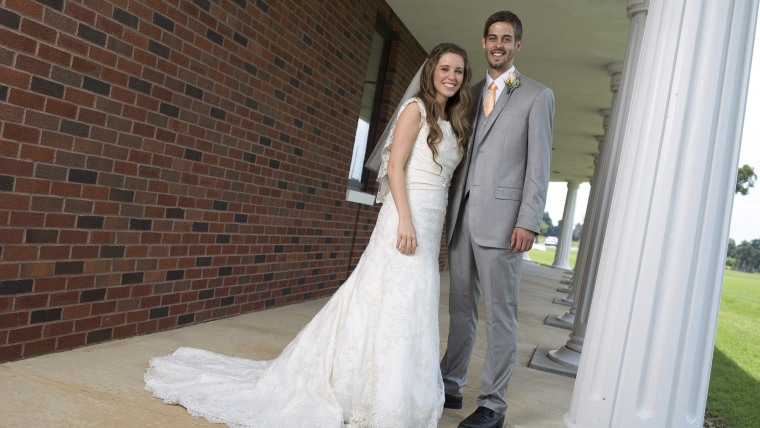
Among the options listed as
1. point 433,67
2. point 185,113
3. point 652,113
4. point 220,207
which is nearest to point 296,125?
point 220,207

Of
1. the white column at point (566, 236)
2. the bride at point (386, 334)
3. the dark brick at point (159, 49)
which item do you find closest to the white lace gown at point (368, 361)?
the bride at point (386, 334)

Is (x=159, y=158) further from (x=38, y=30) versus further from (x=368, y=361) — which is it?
(x=368, y=361)

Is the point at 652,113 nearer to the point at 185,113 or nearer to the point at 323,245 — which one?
the point at 185,113

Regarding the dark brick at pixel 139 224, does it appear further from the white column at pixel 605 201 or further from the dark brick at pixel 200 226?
the white column at pixel 605 201

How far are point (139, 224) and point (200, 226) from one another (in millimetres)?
642

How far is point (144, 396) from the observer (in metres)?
2.91

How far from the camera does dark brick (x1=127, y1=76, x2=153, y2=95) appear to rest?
357 cm

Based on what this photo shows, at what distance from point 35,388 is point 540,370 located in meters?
3.43

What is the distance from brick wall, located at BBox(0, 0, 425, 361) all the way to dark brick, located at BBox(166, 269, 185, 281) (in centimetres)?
1

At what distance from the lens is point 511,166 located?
3158 millimetres

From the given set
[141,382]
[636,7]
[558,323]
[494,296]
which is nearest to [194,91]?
[141,382]

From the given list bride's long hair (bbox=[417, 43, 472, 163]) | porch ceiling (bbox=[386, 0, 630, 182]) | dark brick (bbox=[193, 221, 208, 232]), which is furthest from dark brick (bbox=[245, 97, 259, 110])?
porch ceiling (bbox=[386, 0, 630, 182])

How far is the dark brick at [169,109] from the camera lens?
12.7 feet

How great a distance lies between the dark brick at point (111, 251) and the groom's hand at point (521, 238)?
2173 mm
